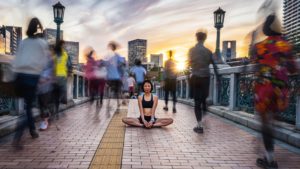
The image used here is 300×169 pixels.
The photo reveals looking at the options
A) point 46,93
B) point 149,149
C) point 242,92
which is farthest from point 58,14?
point 149,149

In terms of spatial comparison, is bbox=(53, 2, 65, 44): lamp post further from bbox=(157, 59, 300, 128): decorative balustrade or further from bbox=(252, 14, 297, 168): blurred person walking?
bbox=(252, 14, 297, 168): blurred person walking

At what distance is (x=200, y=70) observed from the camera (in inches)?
260

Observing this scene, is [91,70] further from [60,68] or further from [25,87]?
[25,87]

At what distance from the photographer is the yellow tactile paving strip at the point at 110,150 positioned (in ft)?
13.4

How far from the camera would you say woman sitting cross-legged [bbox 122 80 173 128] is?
23.4 ft

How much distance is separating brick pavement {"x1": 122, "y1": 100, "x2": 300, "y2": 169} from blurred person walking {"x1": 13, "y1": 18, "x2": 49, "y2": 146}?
173cm

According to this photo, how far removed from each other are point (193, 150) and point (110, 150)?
4.25 feet

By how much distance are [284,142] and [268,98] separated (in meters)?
2.13

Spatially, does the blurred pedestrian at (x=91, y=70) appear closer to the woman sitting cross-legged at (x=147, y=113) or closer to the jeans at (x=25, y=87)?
the woman sitting cross-legged at (x=147, y=113)

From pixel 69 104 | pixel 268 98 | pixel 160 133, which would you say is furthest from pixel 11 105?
pixel 268 98

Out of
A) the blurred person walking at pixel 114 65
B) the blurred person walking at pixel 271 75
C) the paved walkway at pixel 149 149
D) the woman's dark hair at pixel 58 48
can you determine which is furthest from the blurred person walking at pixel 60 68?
the blurred person walking at pixel 271 75

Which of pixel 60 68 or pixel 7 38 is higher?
pixel 7 38

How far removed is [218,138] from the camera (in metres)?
6.01

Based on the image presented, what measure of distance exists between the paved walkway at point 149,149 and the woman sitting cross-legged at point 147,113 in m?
0.19
